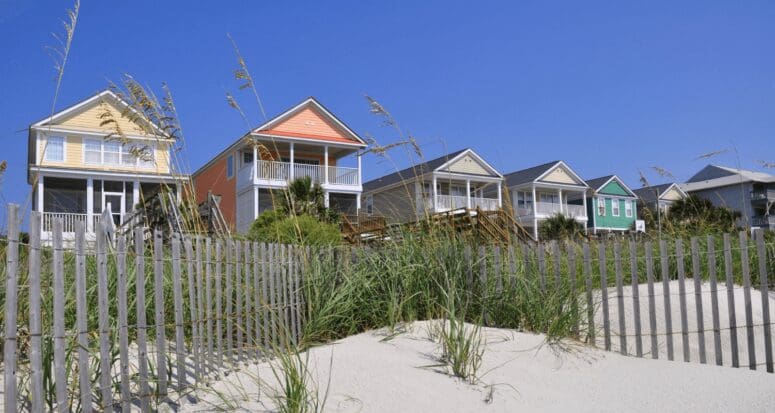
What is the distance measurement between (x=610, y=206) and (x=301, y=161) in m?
28.6

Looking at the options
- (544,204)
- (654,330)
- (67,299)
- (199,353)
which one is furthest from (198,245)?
(544,204)

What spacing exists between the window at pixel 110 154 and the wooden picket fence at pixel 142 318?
26585 mm

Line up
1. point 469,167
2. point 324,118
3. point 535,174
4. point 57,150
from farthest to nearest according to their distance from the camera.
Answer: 1. point 535,174
2. point 469,167
3. point 324,118
4. point 57,150

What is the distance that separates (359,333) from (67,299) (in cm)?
266

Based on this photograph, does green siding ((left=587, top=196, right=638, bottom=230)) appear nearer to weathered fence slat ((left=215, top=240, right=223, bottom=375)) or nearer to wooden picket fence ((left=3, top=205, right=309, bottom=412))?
wooden picket fence ((left=3, top=205, right=309, bottom=412))

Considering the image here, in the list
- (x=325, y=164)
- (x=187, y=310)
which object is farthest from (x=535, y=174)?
(x=187, y=310)

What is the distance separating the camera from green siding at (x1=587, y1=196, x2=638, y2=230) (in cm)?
4909

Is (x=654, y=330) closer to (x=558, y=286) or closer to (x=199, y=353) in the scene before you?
(x=558, y=286)

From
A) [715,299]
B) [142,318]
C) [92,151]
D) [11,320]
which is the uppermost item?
[92,151]

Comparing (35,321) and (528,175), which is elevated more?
(528,175)

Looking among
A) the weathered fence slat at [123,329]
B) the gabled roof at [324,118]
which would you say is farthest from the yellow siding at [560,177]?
the weathered fence slat at [123,329]

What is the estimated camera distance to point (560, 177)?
150 feet

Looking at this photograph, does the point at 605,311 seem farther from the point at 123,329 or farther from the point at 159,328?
the point at 123,329

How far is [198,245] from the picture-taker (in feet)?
14.8
